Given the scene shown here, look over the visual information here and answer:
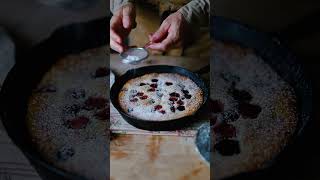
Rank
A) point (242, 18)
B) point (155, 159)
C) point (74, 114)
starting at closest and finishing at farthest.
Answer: point (155, 159), point (74, 114), point (242, 18)

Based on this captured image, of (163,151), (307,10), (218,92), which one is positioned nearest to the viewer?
(163,151)

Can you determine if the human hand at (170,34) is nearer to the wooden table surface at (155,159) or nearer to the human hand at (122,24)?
the human hand at (122,24)

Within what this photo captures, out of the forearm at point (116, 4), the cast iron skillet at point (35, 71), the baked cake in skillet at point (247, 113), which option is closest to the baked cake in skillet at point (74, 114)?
the cast iron skillet at point (35, 71)

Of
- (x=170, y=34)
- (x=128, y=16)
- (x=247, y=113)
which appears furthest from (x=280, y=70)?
(x=128, y=16)

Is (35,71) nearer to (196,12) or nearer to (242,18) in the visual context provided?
(196,12)

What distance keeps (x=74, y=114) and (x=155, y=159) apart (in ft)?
0.72

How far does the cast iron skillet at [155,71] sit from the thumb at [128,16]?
0.34 ft

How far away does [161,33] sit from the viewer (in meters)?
1.02

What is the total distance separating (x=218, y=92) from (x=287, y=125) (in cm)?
17

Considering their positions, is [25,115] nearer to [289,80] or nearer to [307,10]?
[289,80]

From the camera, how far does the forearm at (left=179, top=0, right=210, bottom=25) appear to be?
1019mm

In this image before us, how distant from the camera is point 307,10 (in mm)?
1283

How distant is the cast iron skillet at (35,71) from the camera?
35.5 inches

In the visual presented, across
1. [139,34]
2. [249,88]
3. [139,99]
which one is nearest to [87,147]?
[139,99]
